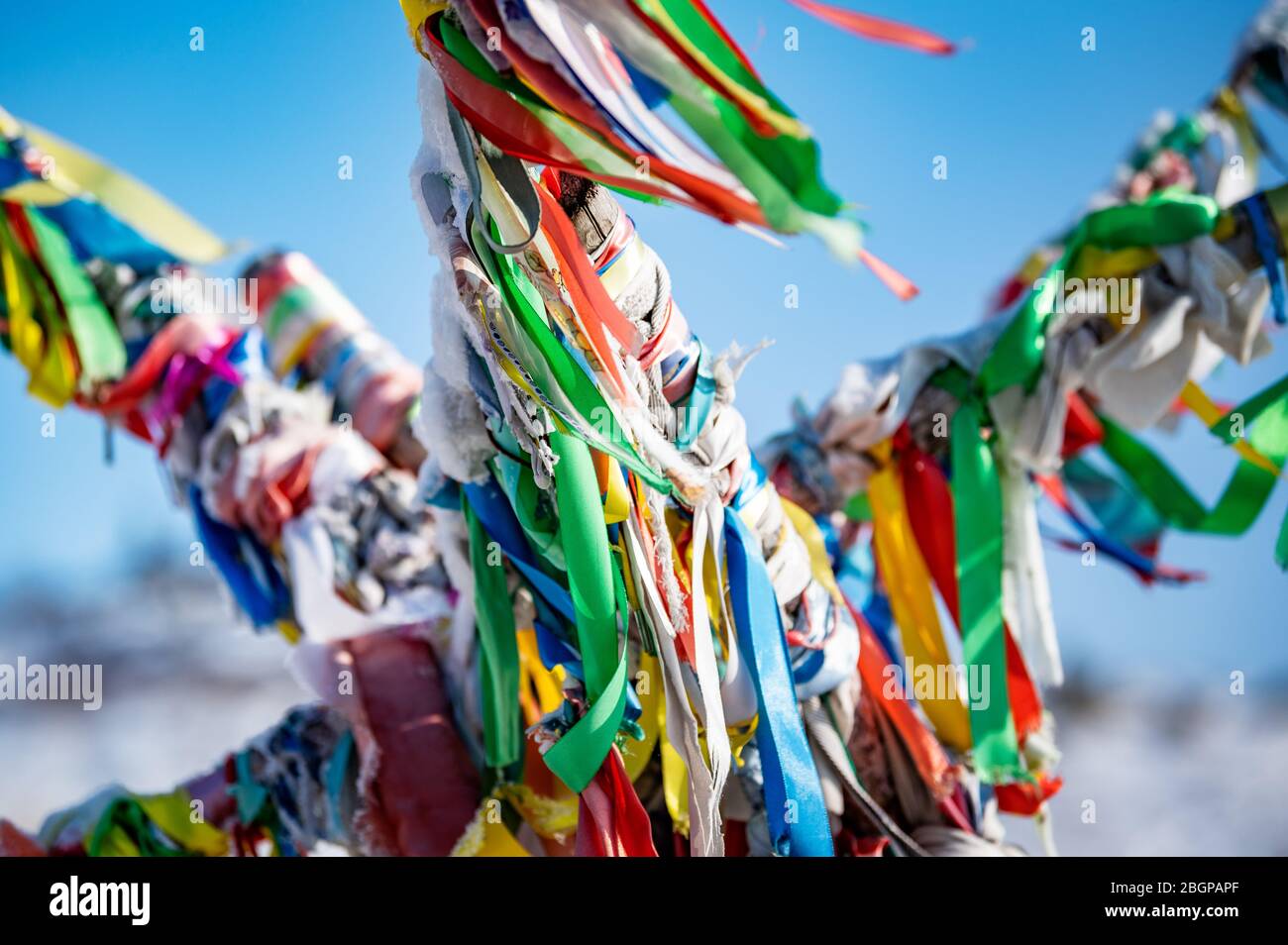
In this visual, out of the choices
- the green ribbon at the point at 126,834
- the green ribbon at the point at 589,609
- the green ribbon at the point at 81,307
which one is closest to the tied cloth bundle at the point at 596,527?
the green ribbon at the point at 589,609

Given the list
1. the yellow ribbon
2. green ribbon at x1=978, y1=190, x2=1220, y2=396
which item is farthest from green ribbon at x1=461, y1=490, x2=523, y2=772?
green ribbon at x1=978, y1=190, x2=1220, y2=396

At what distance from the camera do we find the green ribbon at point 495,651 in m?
1.49

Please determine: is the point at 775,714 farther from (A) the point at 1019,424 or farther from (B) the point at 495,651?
(A) the point at 1019,424

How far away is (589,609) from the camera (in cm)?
130

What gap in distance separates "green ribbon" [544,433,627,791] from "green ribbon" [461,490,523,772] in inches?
7.3

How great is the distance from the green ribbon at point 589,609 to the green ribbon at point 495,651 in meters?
0.18

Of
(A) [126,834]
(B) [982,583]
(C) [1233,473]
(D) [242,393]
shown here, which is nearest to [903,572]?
(B) [982,583]

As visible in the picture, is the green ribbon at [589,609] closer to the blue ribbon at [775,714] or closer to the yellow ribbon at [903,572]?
the blue ribbon at [775,714]

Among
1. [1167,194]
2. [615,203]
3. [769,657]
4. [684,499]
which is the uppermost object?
[1167,194]

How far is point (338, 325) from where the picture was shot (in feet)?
7.24

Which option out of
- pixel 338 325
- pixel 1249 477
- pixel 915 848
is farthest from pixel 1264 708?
pixel 338 325

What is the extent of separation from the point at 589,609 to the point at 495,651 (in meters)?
0.26

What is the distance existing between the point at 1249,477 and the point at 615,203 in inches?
38.6
